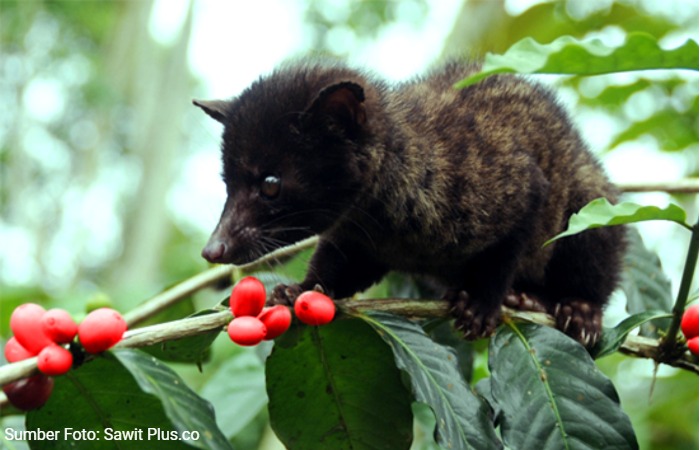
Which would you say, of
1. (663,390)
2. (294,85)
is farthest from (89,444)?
(663,390)

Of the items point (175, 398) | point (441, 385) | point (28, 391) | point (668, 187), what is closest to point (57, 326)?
point (28, 391)

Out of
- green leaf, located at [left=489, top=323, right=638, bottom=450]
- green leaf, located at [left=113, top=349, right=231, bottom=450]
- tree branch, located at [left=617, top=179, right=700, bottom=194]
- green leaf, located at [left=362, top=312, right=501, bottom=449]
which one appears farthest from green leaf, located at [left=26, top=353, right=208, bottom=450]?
tree branch, located at [left=617, top=179, right=700, bottom=194]

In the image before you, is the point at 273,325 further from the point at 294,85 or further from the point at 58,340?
the point at 294,85

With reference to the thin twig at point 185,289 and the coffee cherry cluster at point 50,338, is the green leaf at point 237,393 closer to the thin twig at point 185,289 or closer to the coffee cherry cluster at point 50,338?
the thin twig at point 185,289

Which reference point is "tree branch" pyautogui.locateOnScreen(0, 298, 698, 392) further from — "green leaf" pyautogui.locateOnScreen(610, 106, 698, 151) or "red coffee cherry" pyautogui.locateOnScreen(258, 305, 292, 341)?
"green leaf" pyautogui.locateOnScreen(610, 106, 698, 151)

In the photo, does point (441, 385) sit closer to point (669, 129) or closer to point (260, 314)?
point (260, 314)

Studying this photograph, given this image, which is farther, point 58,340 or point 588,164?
point 588,164
